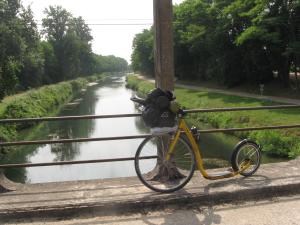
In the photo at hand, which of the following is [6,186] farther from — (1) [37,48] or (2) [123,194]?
A: (1) [37,48]

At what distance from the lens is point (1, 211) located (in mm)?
4258

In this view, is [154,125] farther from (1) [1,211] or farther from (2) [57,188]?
(1) [1,211]

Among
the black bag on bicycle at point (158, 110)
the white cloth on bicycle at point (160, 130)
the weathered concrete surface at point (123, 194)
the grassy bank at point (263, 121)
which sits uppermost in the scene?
the black bag on bicycle at point (158, 110)

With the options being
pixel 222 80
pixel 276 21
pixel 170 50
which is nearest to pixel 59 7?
pixel 222 80

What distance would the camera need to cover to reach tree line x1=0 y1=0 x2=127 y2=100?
89.0 feet

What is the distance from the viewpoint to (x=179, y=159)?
509cm

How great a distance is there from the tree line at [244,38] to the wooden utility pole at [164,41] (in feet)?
58.9

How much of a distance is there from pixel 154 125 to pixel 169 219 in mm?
1148

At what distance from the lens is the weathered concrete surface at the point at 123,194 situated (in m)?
4.34

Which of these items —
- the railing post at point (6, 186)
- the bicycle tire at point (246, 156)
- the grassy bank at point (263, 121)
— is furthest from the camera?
the grassy bank at point (263, 121)

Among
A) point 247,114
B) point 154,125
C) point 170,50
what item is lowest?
point 247,114

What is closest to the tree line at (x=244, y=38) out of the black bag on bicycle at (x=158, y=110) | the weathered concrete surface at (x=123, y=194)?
the weathered concrete surface at (x=123, y=194)

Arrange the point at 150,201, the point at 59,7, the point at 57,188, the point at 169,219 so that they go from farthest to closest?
the point at 59,7 → the point at 57,188 → the point at 150,201 → the point at 169,219

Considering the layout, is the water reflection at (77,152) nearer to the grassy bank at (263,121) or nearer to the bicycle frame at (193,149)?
the grassy bank at (263,121)
